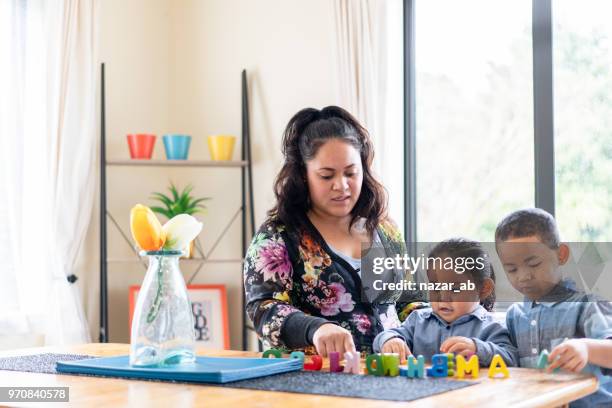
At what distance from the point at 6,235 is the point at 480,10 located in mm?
2222

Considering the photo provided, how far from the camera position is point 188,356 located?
1.77 meters

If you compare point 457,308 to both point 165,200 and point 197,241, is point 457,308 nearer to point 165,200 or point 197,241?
point 165,200

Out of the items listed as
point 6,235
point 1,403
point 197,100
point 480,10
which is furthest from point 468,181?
point 1,403

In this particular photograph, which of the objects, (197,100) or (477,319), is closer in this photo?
(477,319)

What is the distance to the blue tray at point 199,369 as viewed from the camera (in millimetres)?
1610

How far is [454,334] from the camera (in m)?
1.90

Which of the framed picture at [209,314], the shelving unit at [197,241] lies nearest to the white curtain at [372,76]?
the shelving unit at [197,241]

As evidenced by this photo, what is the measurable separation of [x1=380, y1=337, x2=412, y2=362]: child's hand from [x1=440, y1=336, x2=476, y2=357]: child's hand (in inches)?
5.0

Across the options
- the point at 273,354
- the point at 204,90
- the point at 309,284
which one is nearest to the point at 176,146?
the point at 204,90

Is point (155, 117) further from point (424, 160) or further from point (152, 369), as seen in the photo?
point (152, 369)

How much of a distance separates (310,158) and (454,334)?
0.74 meters

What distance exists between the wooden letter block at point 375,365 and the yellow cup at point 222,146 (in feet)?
8.73

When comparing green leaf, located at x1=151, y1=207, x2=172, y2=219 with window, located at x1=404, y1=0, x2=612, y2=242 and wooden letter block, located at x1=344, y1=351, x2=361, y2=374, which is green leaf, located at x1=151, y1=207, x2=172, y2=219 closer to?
window, located at x1=404, y1=0, x2=612, y2=242

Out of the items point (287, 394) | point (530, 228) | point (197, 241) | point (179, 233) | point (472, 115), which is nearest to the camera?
point (287, 394)
